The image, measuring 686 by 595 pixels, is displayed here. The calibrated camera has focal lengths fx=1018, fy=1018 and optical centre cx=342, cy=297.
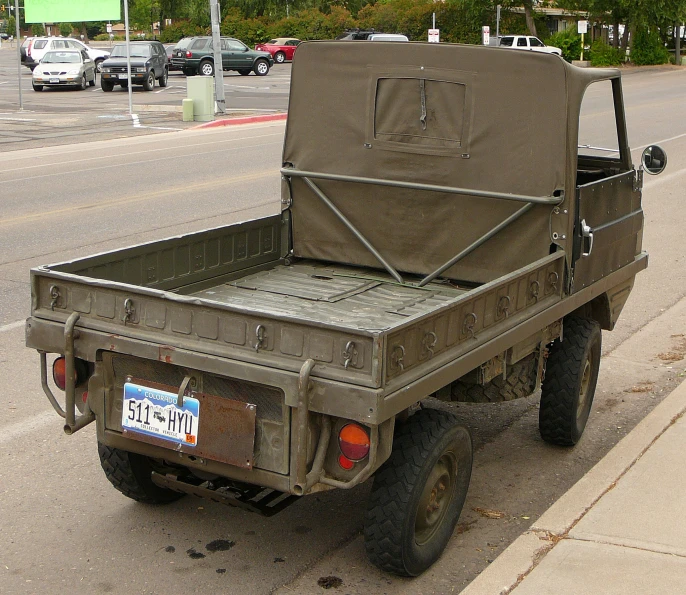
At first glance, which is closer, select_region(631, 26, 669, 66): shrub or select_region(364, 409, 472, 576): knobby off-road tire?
select_region(364, 409, 472, 576): knobby off-road tire

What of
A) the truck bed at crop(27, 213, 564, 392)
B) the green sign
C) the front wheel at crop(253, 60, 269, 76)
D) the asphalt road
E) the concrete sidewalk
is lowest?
the asphalt road

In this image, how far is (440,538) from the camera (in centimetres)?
444

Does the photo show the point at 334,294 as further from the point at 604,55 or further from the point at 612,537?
the point at 604,55

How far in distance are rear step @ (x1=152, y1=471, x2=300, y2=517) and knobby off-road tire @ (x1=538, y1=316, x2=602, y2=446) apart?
1860 mm

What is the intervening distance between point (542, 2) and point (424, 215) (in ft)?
198

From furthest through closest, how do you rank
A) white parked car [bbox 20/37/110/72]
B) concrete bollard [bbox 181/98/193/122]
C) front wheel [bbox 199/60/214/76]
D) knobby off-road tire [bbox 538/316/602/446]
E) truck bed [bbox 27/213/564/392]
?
white parked car [bbox 20/37/110/72]
front wheel [bbox 199/60/214/76]
concrete bollard [bbox 181/98/193/122]
knobby off-road tire [bbox 538/316/602/446]
truck bed [bbox 27/213/564/392]

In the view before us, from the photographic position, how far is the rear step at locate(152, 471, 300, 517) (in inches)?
167

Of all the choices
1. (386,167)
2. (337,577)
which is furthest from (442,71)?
(337,577)

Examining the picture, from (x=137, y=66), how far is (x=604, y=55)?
99.1 feet

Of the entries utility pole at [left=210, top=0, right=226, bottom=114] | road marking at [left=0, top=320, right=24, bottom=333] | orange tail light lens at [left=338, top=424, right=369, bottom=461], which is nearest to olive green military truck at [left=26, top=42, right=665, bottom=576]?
orange tail light lens at [left=338, top=424, right=369, bottom=461]

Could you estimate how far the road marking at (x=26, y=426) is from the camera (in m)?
5.78

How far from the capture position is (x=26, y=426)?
19.4ft

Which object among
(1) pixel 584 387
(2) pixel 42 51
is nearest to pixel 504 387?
(1) pixel 584 387

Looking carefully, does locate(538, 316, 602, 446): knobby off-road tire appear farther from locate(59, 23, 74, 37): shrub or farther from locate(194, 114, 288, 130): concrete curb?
locate(59, 23, 74, 37): shrub
